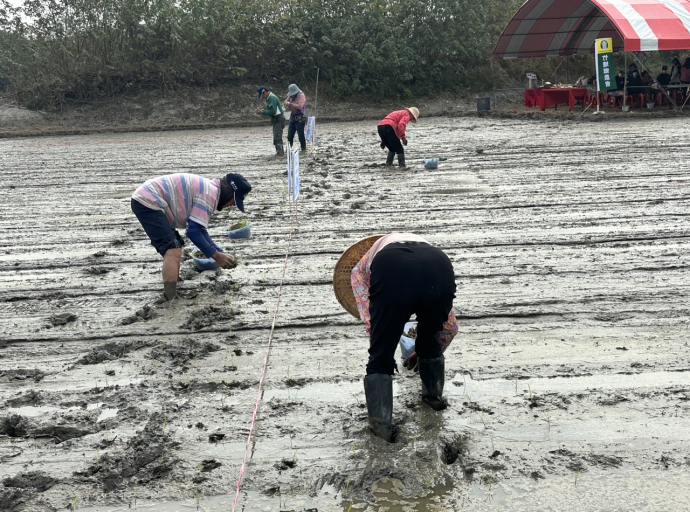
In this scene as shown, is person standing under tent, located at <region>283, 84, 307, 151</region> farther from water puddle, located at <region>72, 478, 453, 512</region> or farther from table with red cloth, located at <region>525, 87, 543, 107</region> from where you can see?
table with red cloth, located at <region>525, 87, 543, 107</region>

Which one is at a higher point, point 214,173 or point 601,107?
point 601,107

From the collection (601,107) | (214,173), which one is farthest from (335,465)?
(601,107)

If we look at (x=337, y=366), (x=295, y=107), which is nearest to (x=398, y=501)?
(x=337, y=366)

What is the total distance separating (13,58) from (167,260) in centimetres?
2524

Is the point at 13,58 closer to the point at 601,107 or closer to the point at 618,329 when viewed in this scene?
the point at 601,107

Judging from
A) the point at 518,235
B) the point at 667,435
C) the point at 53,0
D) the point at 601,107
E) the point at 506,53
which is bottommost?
the point at 667,435

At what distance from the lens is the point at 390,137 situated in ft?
39.3

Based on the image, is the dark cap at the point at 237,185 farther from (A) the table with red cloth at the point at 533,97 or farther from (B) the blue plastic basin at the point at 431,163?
(A) the table with red cloth at the point at 533,97

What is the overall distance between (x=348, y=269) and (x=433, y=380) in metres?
0.75

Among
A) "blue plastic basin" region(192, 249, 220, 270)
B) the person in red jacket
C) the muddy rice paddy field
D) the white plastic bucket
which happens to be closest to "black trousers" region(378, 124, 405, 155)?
the person in red jacket

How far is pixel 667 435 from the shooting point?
347cm

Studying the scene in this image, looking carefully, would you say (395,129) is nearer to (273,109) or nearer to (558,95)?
(273,109)

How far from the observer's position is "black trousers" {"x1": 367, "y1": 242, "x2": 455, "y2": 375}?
10.4 ft

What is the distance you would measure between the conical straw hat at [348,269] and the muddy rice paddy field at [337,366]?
1.94 ft
